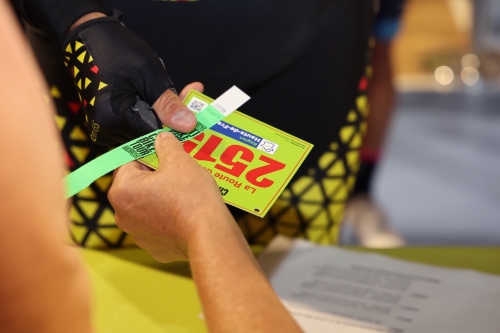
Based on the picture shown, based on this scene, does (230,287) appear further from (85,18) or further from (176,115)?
(85,18)

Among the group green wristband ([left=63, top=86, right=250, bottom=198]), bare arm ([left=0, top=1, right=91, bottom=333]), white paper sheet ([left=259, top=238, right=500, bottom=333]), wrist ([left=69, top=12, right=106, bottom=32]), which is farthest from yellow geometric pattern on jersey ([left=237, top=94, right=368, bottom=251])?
bare arm ([left=0, top=1, right=91, bottom=333])

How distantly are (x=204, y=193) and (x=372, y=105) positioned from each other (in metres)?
1.11

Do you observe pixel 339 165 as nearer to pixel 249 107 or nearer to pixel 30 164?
pixel 249 107

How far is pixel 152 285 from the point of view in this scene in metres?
0.79

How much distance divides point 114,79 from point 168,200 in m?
0.18

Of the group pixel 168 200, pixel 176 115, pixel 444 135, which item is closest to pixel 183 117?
pixel 176 115

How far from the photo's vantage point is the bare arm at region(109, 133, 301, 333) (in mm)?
512

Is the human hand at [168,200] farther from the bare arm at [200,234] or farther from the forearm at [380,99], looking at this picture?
the forearm at [380,99]

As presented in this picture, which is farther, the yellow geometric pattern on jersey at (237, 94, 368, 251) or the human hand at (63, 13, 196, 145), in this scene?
the yellow geometric pattern on jersey at (237, 94, 368, 251)

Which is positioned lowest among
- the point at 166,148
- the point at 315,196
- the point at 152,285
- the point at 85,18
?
the point at 152,285

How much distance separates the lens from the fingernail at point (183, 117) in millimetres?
652

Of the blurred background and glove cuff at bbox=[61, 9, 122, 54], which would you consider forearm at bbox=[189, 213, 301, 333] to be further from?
the blurred background

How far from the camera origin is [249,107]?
0.85 metres

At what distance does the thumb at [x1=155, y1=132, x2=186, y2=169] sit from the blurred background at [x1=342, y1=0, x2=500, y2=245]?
103cm
